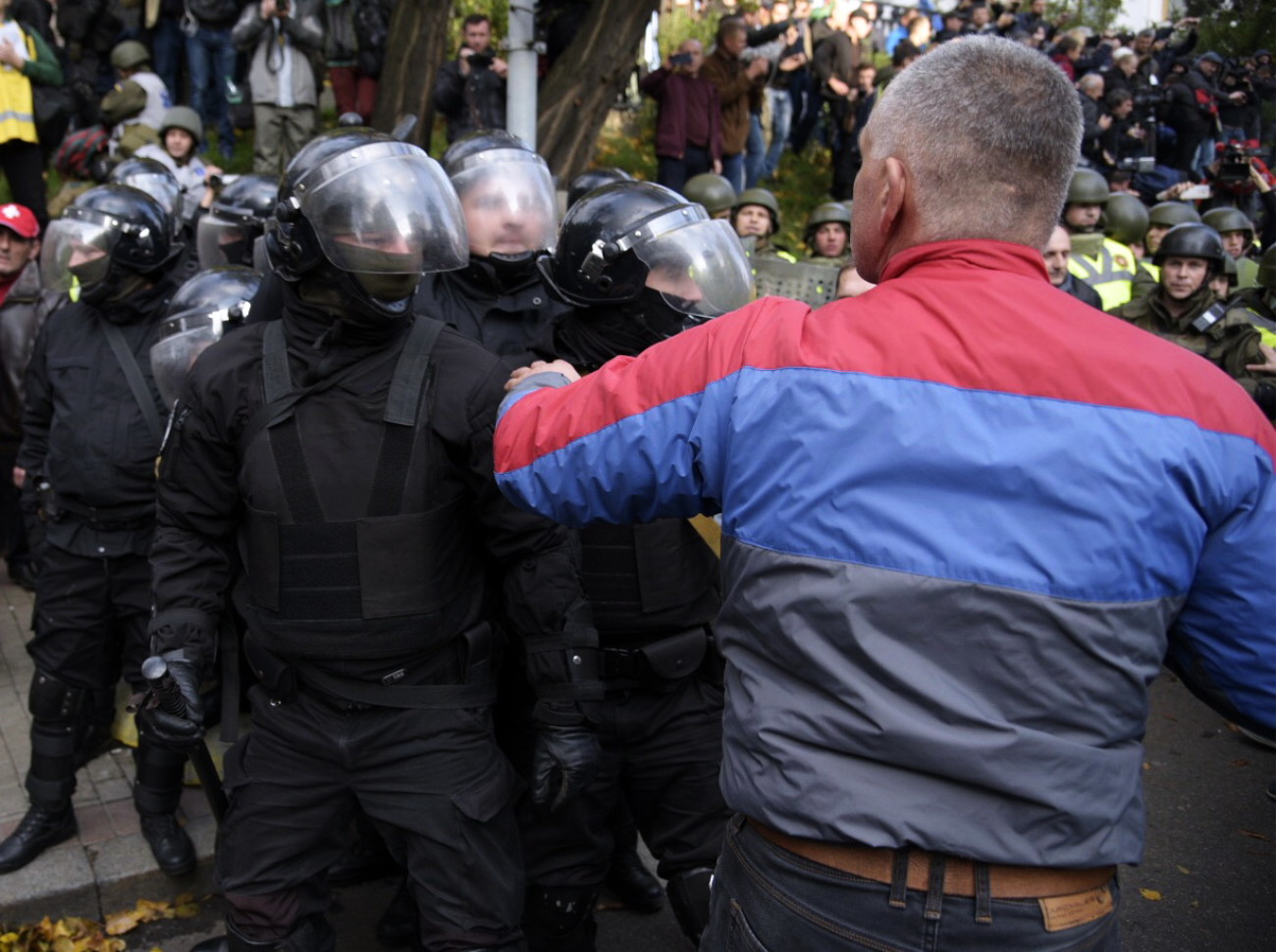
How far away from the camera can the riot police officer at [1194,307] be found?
21.9 feet

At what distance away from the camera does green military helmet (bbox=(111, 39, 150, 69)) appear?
33.2 ft

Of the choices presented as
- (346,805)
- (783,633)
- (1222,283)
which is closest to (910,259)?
(783,633)

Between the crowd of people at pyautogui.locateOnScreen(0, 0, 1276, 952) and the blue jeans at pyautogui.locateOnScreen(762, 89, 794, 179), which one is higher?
the crowd of people at pyautogui.locateOnScreen(0, 0, 1276, 952)

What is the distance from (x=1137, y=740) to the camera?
1691mm

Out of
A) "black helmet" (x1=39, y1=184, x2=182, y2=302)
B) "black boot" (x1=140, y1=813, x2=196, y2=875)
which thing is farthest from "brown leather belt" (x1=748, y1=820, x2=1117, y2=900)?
"black helmet" (x1=39, y1=184, x2=182, y2=302)

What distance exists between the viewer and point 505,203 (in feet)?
12.7

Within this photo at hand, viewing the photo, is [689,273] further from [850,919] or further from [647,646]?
[850,919]

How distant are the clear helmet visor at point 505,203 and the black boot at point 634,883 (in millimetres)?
1941

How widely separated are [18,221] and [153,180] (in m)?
0.78

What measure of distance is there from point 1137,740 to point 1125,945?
255 cm

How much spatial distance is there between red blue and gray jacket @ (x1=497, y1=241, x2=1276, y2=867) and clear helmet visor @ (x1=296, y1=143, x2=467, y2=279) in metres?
1.31

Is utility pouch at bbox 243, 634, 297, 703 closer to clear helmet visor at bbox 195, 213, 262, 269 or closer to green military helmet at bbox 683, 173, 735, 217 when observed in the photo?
clear helmet visor at bbox 195, 213, 262, 269

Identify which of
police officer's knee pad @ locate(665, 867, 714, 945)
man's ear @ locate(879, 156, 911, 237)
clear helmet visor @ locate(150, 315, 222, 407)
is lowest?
police officer's knee pad @ locate(665, 867, 714, 945)

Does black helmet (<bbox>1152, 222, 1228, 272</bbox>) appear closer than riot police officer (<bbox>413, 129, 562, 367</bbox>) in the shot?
No
